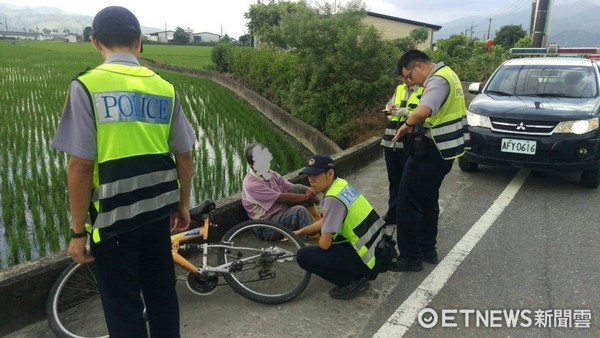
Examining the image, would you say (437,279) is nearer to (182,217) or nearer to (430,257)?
(430,257)

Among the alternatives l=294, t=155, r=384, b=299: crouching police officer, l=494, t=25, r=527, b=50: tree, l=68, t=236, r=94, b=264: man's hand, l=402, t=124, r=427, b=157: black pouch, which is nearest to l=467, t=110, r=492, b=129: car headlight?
l=402, t=124, r=427, b=157: black pouch

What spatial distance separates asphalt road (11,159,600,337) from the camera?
2.72 m

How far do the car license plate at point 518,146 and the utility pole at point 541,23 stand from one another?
13.5 meters

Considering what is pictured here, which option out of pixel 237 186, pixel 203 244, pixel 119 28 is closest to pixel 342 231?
pixel 203 244

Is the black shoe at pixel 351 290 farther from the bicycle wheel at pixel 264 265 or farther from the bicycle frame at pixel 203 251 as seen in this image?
the bicycle frame at pixel 203 251

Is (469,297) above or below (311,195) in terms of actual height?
below

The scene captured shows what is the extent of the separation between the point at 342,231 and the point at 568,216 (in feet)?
9.65

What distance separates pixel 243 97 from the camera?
17.7 meters

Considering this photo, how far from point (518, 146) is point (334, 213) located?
3343 mm

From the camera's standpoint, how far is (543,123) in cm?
513

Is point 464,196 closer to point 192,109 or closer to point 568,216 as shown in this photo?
point 568,216

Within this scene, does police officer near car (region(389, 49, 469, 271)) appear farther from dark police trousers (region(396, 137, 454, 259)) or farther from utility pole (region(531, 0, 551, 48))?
utility pole (region(531, 0, 551, 48))

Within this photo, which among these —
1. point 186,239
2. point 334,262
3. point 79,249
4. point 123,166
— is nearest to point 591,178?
point 334,262

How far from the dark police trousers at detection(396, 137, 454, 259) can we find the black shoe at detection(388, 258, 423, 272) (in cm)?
3
